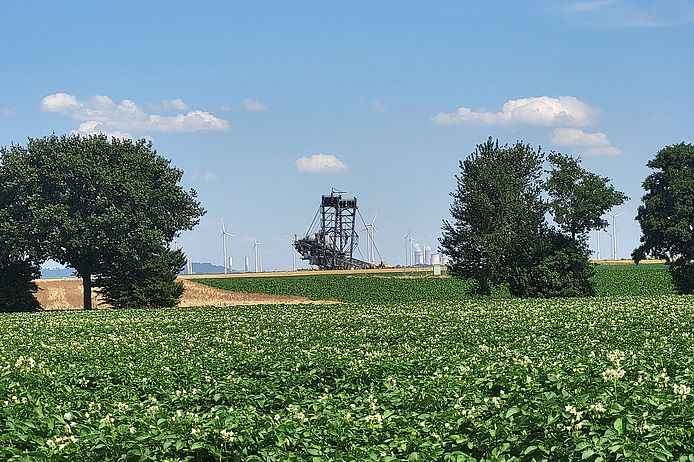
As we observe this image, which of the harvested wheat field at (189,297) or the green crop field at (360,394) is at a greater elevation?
the harvested wheat field at (189,297)

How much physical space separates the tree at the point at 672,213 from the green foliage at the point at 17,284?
5269 centimetres

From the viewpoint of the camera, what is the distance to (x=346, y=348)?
78.6 ft

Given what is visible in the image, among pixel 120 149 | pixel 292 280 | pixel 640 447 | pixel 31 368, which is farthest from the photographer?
pixel 292 280

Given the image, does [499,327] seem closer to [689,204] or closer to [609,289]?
[689,204]

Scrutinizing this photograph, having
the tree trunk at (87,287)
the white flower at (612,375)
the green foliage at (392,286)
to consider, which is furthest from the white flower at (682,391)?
the green foliage at (392,286)

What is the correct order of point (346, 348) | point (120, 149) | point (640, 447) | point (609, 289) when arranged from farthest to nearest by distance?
point (609, 289) < point (120, 149) < point (346, 348) < point (640, 447)

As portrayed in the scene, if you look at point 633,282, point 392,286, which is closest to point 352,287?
point 392,286

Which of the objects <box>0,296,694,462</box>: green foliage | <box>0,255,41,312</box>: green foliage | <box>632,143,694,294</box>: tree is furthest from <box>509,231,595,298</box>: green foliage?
<box>0,255,41,312</box>: green foliage

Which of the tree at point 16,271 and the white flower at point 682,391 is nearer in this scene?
the white flower at point 682,391

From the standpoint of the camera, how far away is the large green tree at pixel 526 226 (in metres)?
65.9

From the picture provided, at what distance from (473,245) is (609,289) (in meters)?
35.6

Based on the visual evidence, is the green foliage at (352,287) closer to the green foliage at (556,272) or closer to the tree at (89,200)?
the green foliage at (556,272)

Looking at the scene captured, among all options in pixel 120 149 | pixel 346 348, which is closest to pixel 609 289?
pixel 120 149

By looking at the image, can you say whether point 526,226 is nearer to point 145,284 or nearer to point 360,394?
point 145,284
